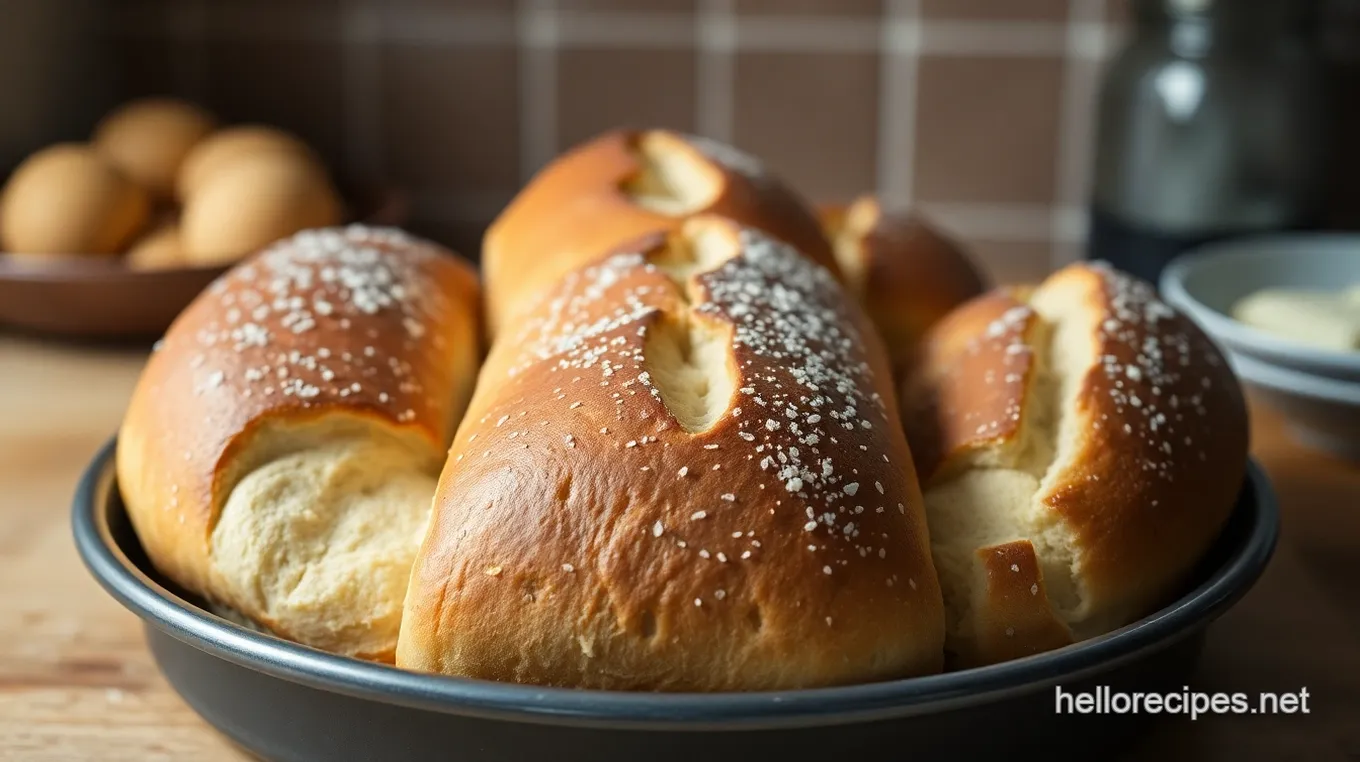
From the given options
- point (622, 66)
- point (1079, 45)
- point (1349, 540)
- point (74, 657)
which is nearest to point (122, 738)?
point (74, 657)

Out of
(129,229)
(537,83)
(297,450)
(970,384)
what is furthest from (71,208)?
(970,384)

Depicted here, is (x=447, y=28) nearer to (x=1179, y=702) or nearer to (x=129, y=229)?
(x=129, y=229)

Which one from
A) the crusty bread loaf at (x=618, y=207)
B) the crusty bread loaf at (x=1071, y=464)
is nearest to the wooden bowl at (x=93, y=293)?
the crusty bread loaf at (x=618, y=207)

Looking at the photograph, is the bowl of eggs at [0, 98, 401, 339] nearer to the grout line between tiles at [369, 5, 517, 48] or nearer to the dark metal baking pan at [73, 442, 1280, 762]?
the grout line between tiles at [369, 5, 517, 48]

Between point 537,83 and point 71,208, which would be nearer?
point 71,208

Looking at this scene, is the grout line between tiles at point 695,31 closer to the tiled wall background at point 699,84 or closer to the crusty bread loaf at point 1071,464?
the tiled wall background at point 699,84

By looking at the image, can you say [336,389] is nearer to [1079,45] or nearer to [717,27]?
[717,27]
